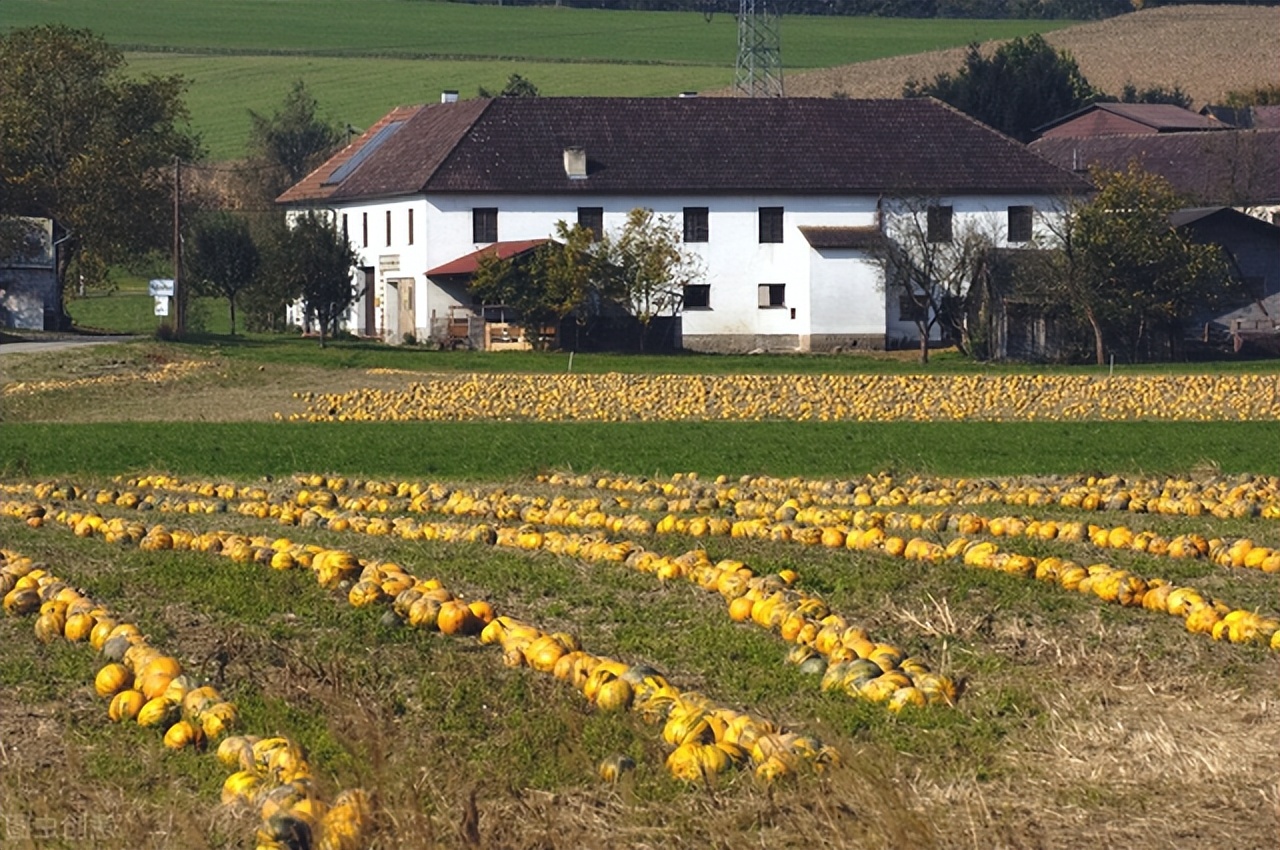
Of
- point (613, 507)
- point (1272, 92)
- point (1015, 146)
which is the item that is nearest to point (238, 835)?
point (613, 507)

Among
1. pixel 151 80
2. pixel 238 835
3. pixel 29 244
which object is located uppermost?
pixel 151 80

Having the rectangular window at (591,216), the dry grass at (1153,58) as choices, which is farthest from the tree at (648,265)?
the dry grass at (1153,58)

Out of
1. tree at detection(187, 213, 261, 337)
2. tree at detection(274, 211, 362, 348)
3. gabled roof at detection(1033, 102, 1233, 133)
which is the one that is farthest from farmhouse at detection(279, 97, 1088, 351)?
gabled roof at detection(1033, 102, 1233, 133)

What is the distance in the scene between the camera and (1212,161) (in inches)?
3226

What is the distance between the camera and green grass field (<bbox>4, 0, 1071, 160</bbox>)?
115875 mm

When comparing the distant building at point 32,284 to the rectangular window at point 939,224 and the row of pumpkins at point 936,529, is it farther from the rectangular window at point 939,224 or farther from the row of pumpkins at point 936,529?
the row of pumpkins at point 936,529

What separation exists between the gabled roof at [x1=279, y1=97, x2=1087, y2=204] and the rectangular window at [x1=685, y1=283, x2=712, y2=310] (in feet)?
11.4

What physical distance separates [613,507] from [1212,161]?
229ft

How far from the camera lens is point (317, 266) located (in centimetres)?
6197

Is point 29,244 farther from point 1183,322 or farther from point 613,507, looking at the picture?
point 613,507

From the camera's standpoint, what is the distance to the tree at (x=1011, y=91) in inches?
4114

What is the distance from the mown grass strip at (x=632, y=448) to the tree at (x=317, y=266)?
28867 millimetres

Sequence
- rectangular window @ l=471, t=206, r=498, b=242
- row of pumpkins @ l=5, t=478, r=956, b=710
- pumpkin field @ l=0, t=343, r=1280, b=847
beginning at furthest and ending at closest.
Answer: rectangular window @ l=471, t=206, r=498, b=242 → row of pumpkins @ l=5, t=478, r=956, b=710 → pumpkin field @ l=0, t=343, r=1280, b=847

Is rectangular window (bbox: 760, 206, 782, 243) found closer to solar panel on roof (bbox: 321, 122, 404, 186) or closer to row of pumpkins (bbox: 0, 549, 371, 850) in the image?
solar panel on roof (bbox: 321, 122, 404, 186)
